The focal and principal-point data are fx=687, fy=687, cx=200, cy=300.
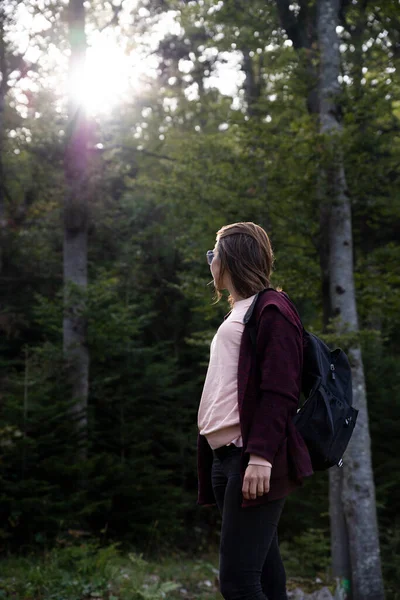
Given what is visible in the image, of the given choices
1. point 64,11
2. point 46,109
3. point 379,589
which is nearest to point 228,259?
point 379,589

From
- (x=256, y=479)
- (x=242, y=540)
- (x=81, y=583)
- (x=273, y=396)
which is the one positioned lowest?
(x=81, y=583)

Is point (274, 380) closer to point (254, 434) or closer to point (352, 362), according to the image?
point (254, 434)

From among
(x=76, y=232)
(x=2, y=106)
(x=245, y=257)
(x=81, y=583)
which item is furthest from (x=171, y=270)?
(x=245, y=257)

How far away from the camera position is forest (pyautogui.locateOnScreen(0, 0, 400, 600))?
8750mm

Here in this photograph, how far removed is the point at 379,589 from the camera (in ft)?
27.4

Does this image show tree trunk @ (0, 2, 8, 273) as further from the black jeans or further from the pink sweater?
the black jeans

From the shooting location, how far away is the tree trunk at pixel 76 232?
11.2 m

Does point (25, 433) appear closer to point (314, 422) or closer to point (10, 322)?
point (10, 322)

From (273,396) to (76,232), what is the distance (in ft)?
32.3

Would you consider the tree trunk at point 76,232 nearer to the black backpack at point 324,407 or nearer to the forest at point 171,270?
the forest at point 171,270

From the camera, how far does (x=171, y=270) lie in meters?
14.7

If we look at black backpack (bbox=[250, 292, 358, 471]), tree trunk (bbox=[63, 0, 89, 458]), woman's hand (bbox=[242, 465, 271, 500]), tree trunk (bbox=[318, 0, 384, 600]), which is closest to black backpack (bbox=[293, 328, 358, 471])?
black backpack (bbox=[250, 292, 358, 471])

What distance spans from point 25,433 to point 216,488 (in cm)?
790

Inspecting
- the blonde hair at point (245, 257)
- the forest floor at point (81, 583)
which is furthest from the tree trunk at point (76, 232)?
the blonde hair at point (245, 257)
